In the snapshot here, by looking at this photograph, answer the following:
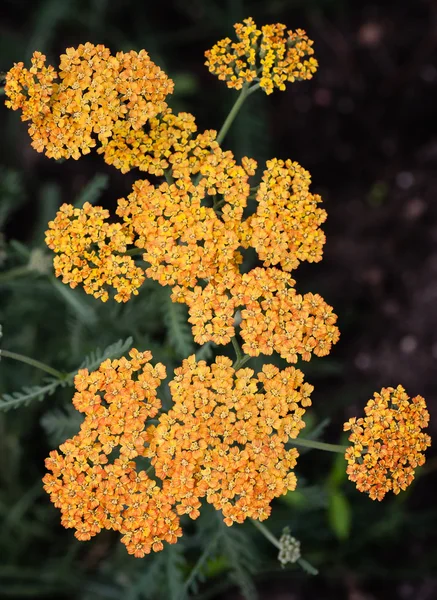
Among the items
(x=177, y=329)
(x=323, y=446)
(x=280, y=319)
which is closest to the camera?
(x=323, y=446)

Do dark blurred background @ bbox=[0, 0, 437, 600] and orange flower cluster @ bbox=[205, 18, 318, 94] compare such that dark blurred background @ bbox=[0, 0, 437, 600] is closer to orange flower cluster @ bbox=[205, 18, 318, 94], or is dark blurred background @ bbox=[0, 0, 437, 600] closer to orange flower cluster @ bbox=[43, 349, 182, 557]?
orange flower cluster @ bbox=[43, 349, 182, 557]

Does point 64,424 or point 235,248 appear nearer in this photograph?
point 235,248

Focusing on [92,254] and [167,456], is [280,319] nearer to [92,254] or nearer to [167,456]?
[167,456]

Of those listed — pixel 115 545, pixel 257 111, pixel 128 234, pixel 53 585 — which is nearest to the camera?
pixel 128 234

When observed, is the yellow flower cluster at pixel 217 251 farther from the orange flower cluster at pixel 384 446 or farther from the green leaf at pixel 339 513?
the green leaf at pixel 339 513

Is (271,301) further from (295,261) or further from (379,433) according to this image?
(379,433)

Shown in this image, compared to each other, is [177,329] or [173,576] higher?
[177,329]

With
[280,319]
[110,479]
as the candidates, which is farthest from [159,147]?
[110,479]

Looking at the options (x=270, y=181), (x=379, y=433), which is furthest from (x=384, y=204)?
(x=379, y=433)
